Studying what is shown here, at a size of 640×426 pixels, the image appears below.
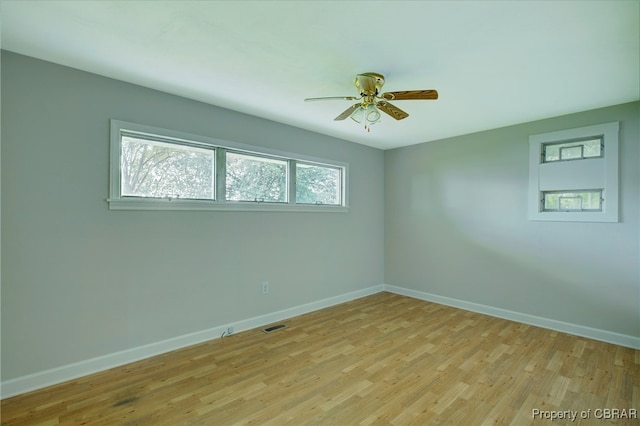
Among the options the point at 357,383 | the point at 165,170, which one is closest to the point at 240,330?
the point at 357,383

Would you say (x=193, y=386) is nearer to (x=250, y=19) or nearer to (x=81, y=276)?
(x=81, y=276)

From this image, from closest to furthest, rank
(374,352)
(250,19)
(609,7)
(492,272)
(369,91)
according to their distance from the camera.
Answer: (609,7) → (250,19) → (369,91) → (374,352) → (492,272)

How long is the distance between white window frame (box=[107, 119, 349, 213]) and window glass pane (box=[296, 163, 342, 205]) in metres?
0.09

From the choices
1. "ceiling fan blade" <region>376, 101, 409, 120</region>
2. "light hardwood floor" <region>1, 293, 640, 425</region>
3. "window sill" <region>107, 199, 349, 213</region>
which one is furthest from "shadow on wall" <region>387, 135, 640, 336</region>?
"ceiling fan blade" <region>376, 101, 409, 120</region>

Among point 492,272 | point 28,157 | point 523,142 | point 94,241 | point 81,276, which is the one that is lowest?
point 492,272

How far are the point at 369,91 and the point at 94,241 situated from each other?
2.59 metres

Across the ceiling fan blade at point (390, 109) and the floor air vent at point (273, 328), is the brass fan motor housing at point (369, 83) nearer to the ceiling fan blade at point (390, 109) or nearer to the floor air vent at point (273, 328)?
the ceiling fan blade at point (390, 109)

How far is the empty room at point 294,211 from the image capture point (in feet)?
6.18

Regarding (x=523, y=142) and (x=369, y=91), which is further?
(x=523, y=142)

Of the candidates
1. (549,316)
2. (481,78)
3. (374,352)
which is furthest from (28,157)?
(549,316)

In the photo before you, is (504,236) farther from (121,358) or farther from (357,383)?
(121,358)

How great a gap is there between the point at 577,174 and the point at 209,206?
4058mm

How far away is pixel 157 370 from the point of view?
244 centimetres

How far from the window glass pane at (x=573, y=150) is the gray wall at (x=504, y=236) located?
0.20 m
